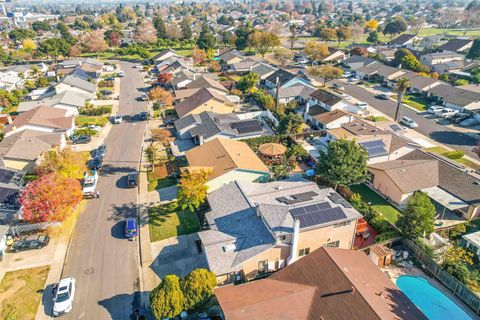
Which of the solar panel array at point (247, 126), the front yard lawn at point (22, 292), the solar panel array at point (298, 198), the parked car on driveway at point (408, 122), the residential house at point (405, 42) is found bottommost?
the front yard lawn at point (22, 292)

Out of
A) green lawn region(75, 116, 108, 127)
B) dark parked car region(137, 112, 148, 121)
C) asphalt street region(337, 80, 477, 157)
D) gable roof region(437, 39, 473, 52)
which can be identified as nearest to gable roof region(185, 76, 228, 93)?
dark parked car region(137, 112, 148, 121)

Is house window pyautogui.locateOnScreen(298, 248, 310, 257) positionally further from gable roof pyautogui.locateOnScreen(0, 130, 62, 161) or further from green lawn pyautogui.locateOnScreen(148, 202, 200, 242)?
gable roof pyautogui.locateOnScreen(0, 130, 62, 161)

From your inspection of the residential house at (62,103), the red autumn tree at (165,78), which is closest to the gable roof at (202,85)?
the red autumn tree at (165,78)

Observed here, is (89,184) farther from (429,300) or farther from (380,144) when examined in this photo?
Answer: (380,144)

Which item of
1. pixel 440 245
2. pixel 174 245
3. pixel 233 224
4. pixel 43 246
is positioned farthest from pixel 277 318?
pixel 43 246

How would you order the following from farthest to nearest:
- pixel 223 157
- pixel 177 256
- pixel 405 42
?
1. pixel 405 42
2. pixel 223 157
3. pixel 177 256

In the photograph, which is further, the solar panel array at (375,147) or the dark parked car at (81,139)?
the dark parked car at (81,139)

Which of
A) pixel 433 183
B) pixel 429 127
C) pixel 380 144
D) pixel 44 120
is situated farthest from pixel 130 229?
pixel 429 127

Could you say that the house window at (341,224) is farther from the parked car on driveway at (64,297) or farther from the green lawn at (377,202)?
the parked car on driveway at (64,297)
